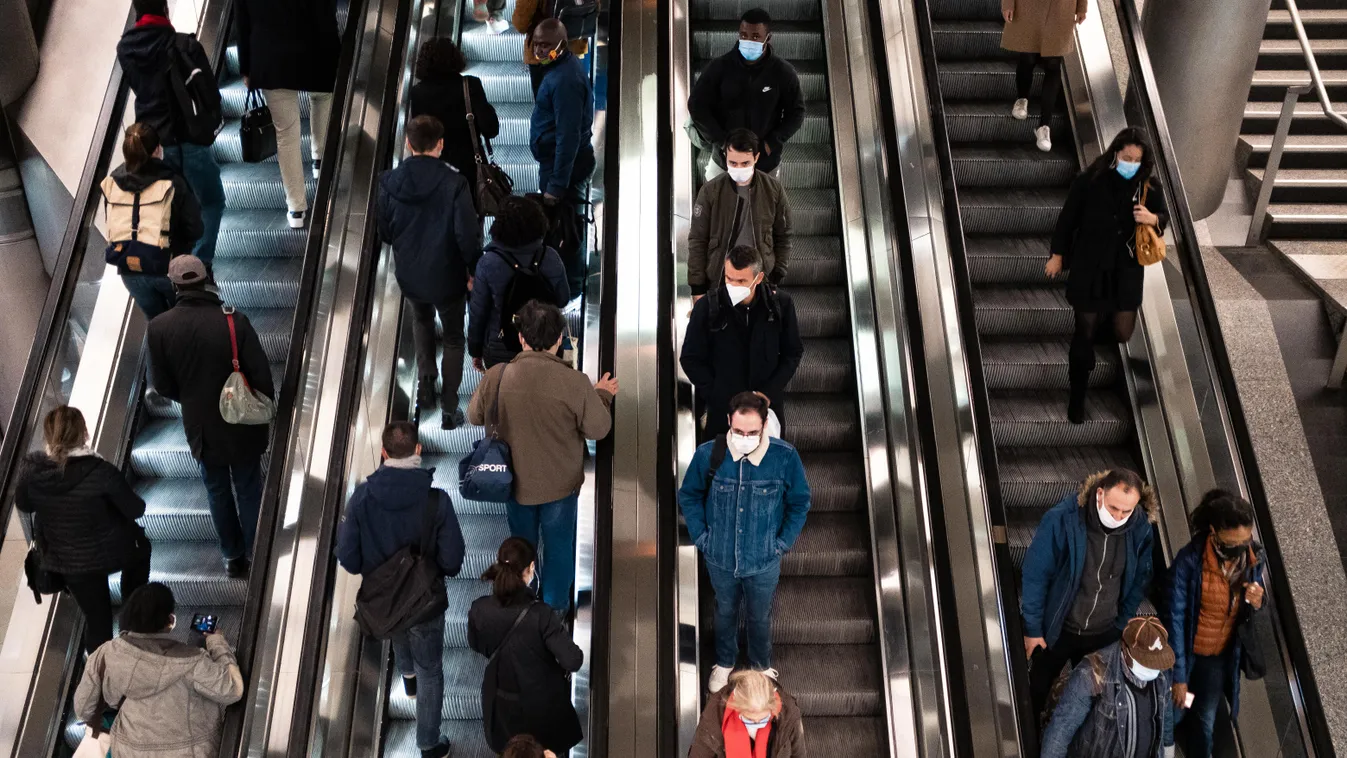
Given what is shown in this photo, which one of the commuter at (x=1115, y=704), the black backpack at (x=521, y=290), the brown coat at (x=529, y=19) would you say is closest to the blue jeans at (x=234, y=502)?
the black backpack at (x=521, y=290)

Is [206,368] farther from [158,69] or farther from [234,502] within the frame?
[158,69]

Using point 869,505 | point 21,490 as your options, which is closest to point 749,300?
point 869,505

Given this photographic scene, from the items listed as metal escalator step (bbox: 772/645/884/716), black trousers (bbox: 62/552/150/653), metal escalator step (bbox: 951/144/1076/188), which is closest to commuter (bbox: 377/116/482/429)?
black trousers (bbox: 62/552/150/653)

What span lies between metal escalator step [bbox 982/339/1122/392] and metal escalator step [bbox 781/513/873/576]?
1377 mm

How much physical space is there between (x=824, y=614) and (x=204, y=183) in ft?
14.4

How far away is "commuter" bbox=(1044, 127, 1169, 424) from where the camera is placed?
253 inches

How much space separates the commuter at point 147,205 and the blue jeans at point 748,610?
3.32 meters

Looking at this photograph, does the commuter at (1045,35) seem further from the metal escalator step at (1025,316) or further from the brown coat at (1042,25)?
the metal escalator step at (1025,316)

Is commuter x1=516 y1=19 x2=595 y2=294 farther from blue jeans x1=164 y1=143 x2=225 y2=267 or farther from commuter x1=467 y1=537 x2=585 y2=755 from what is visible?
commuter x1=467 y1=537 x2=585 y2=755

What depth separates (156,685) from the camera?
489 cm

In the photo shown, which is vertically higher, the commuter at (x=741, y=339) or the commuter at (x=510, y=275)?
the commuter at (x=510, y=275)

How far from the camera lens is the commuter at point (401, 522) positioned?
5113 millimetres

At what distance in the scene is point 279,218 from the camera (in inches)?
315

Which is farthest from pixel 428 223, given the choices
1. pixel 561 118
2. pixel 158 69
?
pixel 158 69
